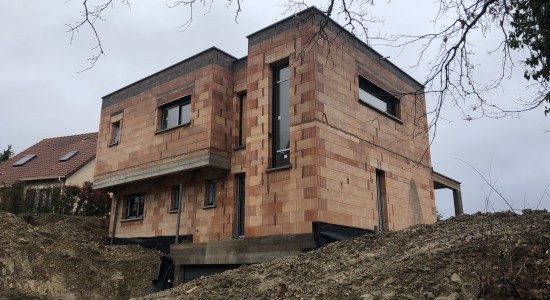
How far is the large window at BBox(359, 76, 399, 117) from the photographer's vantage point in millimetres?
13922

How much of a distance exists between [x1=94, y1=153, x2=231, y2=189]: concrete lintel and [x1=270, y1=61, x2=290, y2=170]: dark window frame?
6.35 ft

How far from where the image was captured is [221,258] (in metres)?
11.8

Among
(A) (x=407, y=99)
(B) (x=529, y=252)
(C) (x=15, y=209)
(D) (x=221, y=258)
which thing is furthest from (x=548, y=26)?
(C) (x=15, y=209)

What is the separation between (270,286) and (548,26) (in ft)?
16.6

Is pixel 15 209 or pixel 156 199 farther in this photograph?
pixel 15 209

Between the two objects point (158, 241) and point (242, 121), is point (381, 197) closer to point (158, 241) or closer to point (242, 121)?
point (242, 121)

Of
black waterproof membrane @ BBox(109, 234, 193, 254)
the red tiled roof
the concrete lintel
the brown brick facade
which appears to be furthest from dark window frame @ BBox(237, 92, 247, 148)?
the red tiled roof

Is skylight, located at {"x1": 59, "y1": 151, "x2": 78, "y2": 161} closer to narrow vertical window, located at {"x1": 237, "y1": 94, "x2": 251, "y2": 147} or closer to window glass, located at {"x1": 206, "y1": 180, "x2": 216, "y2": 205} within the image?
window glass, located at {"x1": 206, "y1": 180, "x2": 216, "y2": 205}

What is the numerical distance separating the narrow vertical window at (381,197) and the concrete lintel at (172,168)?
173 inches

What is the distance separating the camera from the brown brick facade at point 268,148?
37.9ft

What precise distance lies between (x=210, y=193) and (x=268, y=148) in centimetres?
303

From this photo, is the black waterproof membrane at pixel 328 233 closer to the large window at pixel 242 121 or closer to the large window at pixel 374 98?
the large window at pixel 374 98

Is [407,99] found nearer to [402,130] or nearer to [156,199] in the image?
[402,130]

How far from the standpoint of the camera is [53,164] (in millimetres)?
25516
